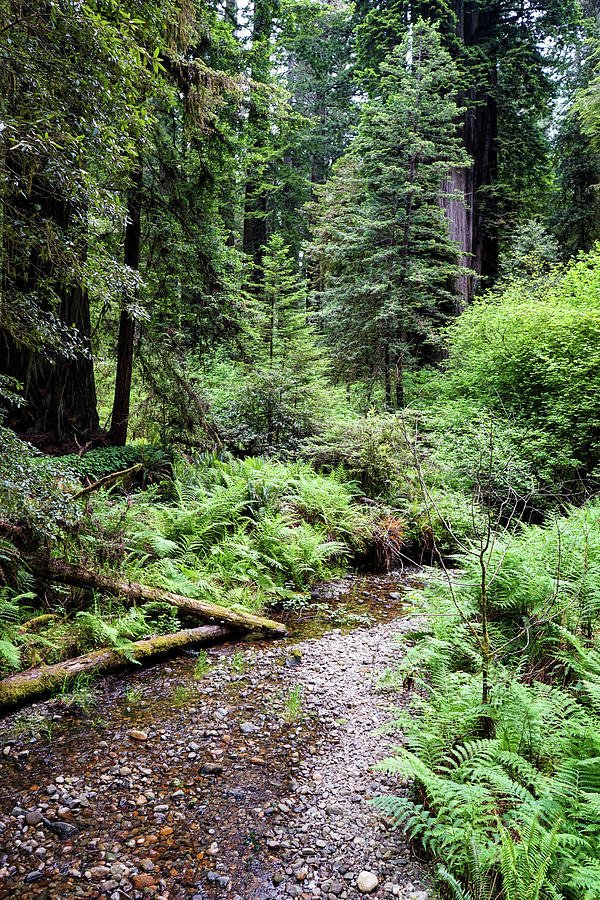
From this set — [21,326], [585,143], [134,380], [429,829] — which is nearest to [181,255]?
[134,380]

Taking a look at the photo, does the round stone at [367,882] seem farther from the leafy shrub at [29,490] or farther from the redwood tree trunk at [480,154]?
the redwood tree trunk at [480,154]

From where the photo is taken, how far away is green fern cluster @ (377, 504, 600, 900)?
181 cm

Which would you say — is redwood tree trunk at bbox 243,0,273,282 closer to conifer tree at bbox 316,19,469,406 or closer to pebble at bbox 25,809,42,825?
conifer tree at bbox 316,19,469,406

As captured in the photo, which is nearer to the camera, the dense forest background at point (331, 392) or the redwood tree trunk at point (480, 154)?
the dense forest background at point (331, 392)

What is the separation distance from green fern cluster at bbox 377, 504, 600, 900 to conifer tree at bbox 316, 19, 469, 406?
6170 mm

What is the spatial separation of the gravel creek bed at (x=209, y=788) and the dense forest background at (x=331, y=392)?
0.30 meters

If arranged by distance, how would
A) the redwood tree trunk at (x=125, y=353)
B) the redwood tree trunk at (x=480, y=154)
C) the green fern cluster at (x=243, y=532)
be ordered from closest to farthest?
1. the green fern cluster at (x=243, y=532)
2. the redwood tree trunk at (x=125, y=353)
3. the redwood tree trunk at (x=480, y=154)

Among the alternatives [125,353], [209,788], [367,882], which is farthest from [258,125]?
[367,882]

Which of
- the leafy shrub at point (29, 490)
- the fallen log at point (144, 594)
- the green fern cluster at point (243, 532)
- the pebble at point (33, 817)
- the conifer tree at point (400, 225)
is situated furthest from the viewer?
the conifer tree at point (400, 225)

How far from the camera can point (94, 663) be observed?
3.64 metres

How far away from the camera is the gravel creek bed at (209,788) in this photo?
2.15m

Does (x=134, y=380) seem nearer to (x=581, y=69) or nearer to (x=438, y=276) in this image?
(x=438, y=276)

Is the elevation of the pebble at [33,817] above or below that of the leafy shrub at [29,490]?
below

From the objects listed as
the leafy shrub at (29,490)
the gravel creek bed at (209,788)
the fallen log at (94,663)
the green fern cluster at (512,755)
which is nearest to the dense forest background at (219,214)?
the leafy shrub at (29,490)
